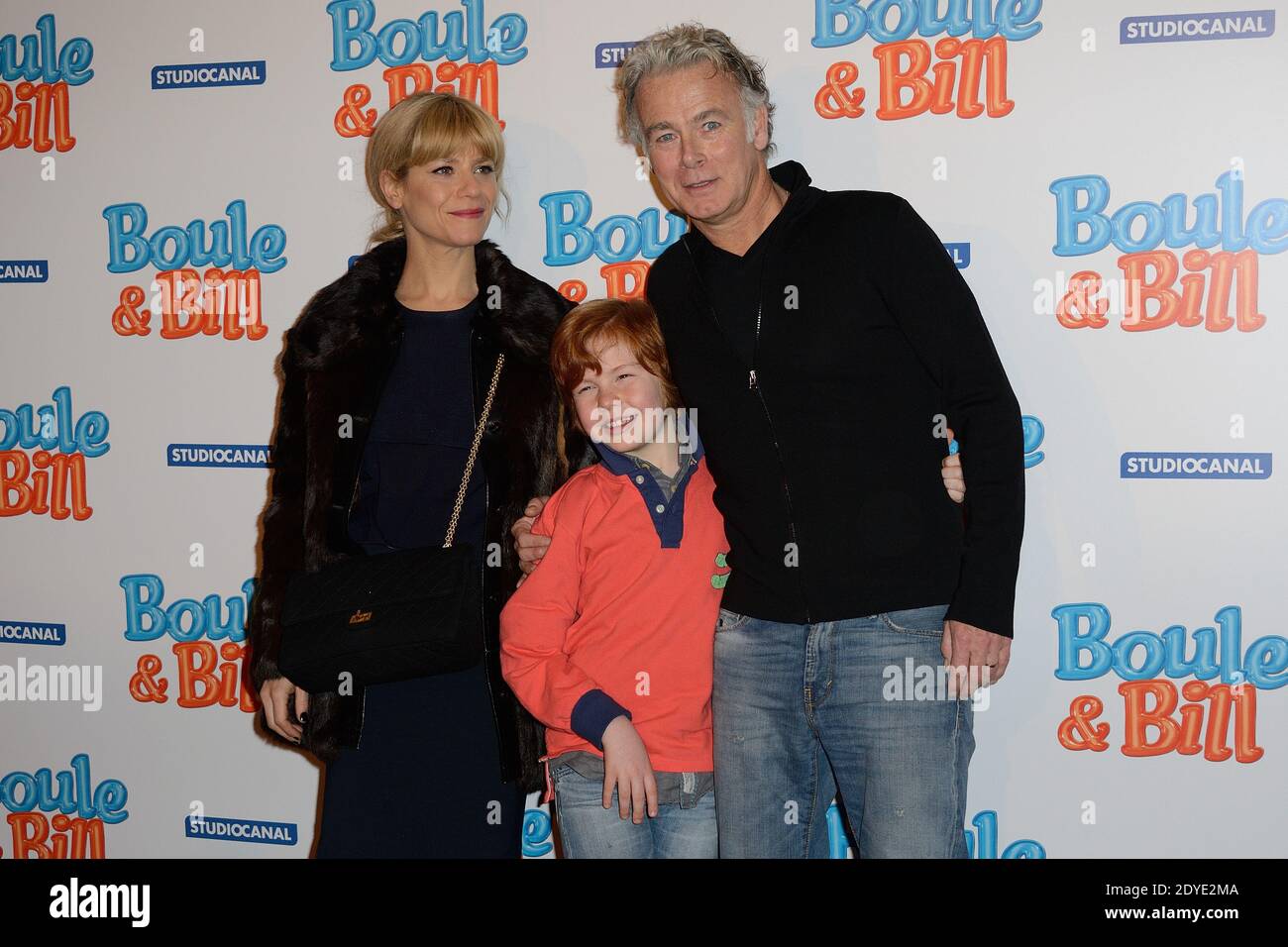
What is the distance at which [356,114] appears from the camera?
9.63 feet

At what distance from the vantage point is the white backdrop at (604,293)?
2.59 metres

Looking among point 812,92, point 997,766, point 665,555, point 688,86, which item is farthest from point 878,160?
point 997,766

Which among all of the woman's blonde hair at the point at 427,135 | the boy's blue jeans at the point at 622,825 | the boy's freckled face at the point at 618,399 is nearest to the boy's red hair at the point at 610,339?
the boy's freckled face at the point at 618,399

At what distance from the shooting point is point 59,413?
10.4 ft

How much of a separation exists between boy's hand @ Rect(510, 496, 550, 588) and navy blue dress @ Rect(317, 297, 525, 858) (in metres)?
0.09

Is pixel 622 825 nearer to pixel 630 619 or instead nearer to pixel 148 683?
pixel 630 619

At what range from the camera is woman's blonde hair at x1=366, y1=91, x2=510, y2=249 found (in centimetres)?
230

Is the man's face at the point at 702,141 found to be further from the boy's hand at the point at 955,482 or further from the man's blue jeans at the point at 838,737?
the man's blue jeans at the point at 838,737

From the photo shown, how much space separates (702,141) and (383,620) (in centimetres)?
110

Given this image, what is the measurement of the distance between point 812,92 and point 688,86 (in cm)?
77

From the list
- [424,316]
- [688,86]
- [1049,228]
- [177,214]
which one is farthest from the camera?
[177,214]

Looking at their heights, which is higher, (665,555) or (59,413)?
(59,413)

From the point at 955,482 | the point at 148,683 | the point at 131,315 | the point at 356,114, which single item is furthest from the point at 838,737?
the point at 131,315
